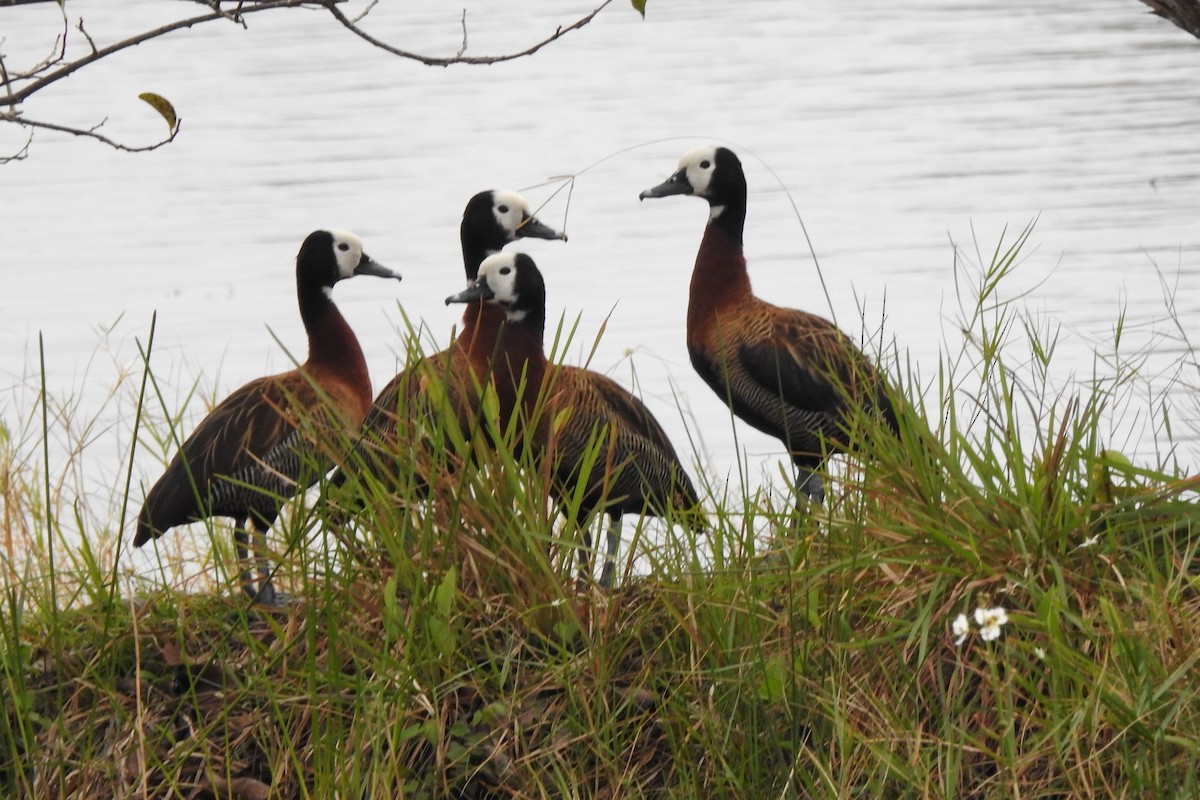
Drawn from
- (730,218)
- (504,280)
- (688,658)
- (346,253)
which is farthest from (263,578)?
(730,218)

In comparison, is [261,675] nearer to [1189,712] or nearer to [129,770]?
[129,770]

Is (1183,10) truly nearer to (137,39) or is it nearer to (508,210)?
(137,39)

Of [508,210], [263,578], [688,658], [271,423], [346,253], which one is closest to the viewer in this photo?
[688,658]

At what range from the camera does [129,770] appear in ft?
10.3

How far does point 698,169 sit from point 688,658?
2.96 metres

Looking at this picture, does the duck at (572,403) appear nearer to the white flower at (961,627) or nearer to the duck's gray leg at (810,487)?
the duck's gray leg at (810,487)

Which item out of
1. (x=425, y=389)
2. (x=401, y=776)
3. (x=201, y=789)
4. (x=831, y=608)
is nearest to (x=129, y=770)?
(x=201, y=789)

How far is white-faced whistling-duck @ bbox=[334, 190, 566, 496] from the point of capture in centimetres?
330

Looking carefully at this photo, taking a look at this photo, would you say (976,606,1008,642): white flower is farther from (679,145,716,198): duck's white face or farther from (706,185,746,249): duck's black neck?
(679,145,716,198): duck's white face

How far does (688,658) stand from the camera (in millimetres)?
3088

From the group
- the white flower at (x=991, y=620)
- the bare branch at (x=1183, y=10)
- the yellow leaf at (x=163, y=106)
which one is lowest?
the white flower at (x=991, y=620)

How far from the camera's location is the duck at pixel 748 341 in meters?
5.37

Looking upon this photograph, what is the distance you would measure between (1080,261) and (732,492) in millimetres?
4053

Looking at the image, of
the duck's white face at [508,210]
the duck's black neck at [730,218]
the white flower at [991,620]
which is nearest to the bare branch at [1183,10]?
the white flower at [991,620]
